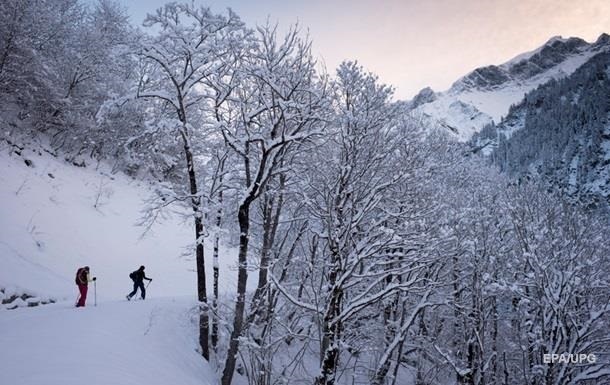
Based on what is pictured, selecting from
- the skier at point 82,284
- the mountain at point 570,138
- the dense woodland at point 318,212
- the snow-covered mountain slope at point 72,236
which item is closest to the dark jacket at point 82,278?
the skier at point 82,284

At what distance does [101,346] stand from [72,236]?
10902 millimetres

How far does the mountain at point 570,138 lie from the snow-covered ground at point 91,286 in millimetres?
76403

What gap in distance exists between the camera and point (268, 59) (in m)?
9.64

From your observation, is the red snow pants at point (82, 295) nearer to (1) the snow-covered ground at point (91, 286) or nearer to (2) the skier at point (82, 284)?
(2) the skier at point (82, 284)

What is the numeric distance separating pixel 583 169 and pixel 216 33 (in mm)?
98877

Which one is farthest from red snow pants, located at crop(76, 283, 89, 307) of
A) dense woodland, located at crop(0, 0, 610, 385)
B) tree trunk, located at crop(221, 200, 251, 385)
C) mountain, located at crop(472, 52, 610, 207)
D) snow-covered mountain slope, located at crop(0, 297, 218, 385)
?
mountain, located at crop(472, 52, 610, 207)

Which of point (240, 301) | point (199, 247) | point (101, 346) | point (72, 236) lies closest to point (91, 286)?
point (72, 236)

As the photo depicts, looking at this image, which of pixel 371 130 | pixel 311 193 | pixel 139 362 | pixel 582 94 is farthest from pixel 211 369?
pixel 582 94

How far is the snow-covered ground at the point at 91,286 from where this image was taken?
722 centimetres

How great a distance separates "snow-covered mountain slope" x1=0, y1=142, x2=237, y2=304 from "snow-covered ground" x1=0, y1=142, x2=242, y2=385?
0.17 feet

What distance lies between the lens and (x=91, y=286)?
48.9 feet

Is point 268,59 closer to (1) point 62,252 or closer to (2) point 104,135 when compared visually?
(1) point 62,252

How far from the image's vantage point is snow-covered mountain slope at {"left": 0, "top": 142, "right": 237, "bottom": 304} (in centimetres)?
1332

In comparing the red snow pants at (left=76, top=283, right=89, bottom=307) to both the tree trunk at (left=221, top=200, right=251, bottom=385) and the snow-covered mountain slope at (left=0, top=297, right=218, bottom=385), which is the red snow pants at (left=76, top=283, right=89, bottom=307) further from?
the tree trunk at (left=221, top=200, right=251, bottom=385)
